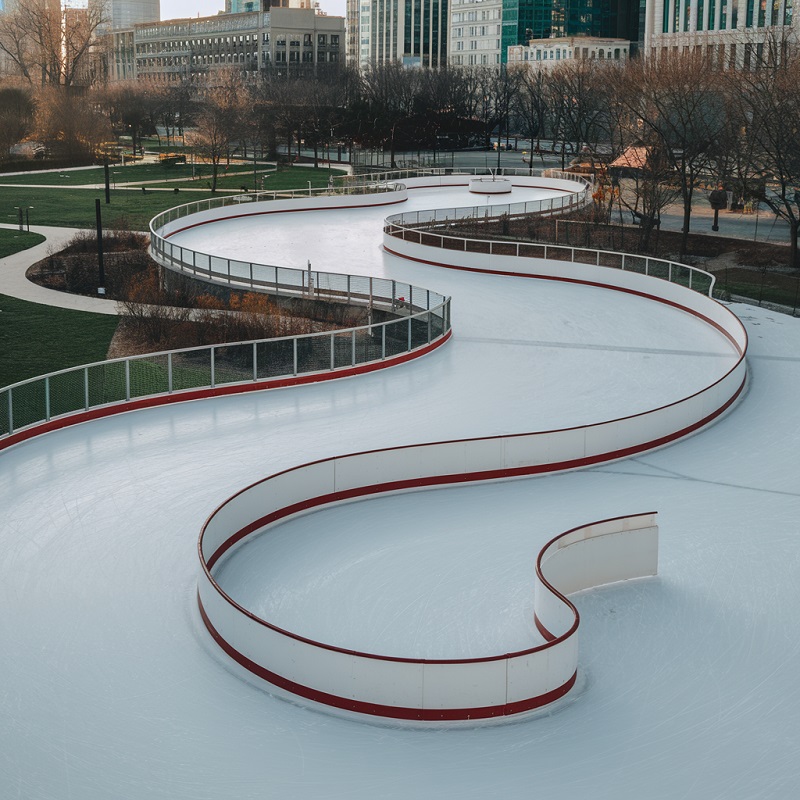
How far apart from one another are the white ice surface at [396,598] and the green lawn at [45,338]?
10.1 meters

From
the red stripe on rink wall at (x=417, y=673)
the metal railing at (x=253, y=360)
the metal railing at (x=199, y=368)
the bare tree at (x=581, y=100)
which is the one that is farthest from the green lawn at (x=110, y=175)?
the red stripe on rink wall at (x=417, y=673)

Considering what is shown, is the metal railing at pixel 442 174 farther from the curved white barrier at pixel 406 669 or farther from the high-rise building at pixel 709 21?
the curved white barrier at pixel 406 669

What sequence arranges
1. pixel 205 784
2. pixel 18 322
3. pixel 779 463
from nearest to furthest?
pixel 205 784, pixel 779 463, pixel 18 322

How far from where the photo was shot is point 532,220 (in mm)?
48219

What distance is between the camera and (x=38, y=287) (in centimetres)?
3953

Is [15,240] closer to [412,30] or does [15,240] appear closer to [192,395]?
[192,395]

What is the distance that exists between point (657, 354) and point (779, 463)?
7.16m

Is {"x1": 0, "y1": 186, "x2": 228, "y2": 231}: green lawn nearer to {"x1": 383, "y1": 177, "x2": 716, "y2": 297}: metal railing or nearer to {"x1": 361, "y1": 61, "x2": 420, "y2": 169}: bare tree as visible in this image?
{"x1": 383, "y1": 177, "x2": 716, "y2": 297}: metal railing

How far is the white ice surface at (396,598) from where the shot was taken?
1086 cm

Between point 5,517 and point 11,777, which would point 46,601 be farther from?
point 11,777

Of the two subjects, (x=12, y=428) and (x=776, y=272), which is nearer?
(x=12, y=428)

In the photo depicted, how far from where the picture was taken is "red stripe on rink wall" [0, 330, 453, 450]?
63.0 ft

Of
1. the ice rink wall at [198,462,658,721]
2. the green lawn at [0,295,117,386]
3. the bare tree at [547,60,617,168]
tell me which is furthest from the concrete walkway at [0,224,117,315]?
the bare tree at [547,60,617,168]

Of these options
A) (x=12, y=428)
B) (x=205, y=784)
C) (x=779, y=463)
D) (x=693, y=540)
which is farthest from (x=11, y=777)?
(x=779, y=463)
